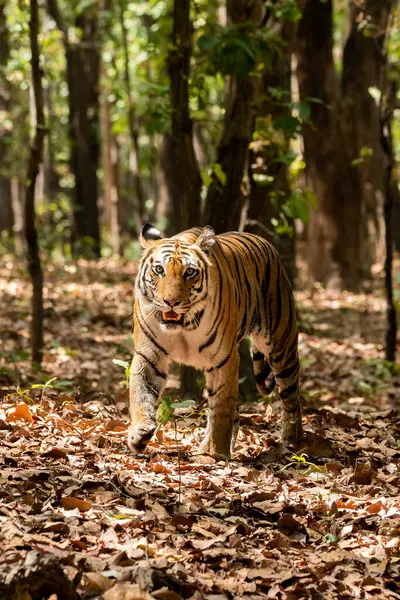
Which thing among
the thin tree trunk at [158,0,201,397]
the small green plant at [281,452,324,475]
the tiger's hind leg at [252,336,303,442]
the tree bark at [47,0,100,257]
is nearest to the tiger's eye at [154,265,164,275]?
the small green plant at [281,452,324,475]

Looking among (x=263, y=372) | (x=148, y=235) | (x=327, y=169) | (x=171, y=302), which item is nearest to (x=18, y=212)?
(x=327, y=169)

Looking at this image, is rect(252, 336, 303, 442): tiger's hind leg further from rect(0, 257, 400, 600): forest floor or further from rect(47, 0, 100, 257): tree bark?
rect(47, 0, 100, 257): tree bark

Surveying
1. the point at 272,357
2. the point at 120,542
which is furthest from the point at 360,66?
the point at 120,542

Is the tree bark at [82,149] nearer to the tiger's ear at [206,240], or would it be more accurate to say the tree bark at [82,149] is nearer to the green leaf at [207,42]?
the green leaf at [207,42]

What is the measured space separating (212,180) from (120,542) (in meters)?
4.50

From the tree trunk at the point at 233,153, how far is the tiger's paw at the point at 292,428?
2.27 metres

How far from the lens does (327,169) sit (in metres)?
17.8

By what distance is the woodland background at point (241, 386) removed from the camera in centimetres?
402

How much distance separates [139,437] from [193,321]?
0.79 metres

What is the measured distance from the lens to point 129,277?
16859 mm

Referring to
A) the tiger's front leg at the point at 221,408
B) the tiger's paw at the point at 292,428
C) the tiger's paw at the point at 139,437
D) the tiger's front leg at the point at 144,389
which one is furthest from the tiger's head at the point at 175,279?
the tiger's paw at the point at 292,428

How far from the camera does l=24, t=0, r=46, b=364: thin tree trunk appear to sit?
27.2 feet

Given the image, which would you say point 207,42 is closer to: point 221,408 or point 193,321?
point 193,321

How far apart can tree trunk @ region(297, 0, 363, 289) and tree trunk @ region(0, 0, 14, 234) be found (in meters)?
6.30
